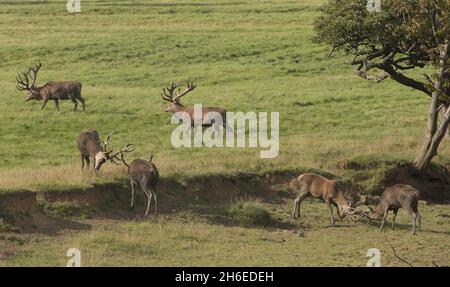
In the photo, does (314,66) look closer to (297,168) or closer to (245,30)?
(245,30)

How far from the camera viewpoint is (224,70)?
49625 millimetres

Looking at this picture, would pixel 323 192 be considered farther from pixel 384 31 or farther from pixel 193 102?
pixel 193 102

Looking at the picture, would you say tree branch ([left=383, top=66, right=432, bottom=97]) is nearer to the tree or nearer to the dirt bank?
the tree

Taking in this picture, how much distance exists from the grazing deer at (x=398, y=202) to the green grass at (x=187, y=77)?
4.47 m

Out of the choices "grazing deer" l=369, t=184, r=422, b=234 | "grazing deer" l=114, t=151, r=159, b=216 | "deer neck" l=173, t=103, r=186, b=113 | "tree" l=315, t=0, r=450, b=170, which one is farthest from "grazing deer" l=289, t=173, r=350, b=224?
"deer neck" l=173, t=103, r=186, b=113

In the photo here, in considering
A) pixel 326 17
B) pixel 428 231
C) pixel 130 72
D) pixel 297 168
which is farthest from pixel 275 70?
pixel 428 231

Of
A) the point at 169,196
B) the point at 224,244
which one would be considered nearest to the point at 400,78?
the point at 169,196

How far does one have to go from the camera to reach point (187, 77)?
47562mm

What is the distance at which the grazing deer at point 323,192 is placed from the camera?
24078 millimetres

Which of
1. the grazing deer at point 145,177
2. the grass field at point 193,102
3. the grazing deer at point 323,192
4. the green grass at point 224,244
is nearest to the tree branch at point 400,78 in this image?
the grass field at point 193,102

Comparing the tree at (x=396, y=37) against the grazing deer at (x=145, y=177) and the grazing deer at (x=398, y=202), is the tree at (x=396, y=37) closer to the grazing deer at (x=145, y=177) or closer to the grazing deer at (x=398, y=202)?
the grazing deer at (x=398, y=202)

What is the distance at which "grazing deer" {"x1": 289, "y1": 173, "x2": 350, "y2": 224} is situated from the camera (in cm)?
2408

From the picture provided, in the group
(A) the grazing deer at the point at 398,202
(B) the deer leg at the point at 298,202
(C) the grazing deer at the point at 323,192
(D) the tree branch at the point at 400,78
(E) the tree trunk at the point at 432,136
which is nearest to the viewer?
(A) the grazing deer at the point at 398,202
